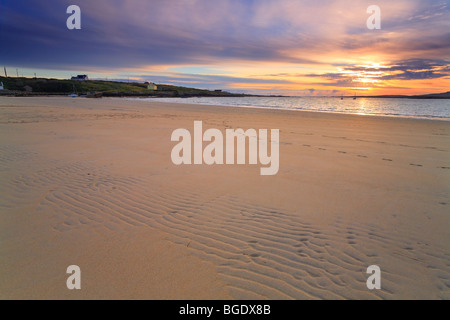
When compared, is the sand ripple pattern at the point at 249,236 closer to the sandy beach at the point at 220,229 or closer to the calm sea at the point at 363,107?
the sandy beach at the point at 220,229

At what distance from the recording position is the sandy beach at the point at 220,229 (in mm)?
2916

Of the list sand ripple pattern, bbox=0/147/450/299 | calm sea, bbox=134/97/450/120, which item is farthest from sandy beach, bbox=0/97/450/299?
calm sea, bbox=134/97/450/120

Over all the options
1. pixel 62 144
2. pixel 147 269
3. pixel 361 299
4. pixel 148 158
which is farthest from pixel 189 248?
pixel 62 144

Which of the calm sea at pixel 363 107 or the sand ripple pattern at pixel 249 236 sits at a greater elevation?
the calm sea at pixel 363 107

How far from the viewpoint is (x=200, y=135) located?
1217cm

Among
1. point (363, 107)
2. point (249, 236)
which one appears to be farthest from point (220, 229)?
point (363, 107)

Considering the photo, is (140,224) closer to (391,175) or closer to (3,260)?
(3,260)

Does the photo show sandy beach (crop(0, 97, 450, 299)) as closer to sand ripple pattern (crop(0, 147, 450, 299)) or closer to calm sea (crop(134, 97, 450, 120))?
sand ripple pattern (crop(0, 147, 450, 299))

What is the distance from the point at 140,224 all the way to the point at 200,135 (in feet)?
27.2

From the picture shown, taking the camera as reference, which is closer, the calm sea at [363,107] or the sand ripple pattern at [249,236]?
the sand ripple pattern at [249,236]

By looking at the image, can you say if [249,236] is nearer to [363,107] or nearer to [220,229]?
[220,229]

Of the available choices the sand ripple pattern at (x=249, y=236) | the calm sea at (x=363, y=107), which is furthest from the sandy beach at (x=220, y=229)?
the calm sea at (x=363, y=107)
